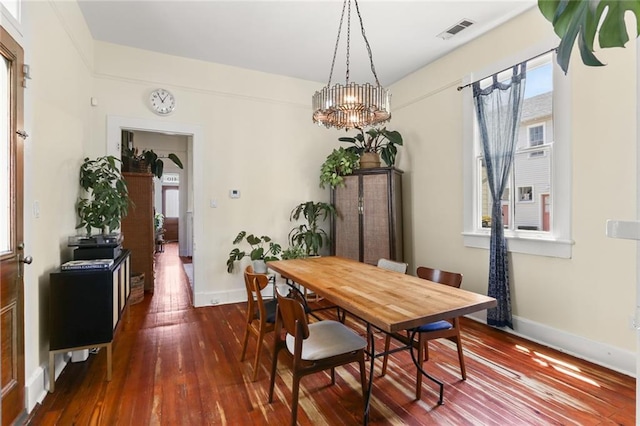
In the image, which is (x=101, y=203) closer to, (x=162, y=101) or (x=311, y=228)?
(x=162, y=101)

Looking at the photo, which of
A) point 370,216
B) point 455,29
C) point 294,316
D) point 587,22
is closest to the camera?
point 587,22

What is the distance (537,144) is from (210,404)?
357 centimetres

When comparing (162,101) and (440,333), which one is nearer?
(440,333)

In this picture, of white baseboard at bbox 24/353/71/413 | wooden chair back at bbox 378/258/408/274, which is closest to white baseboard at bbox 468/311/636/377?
wooden chair back at bbox 378/258/408/274

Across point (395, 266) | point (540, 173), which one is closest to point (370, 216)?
point (395, 266)

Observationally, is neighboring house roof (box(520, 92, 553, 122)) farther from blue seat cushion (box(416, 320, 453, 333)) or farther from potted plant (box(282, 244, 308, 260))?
potted plant (box(282, 244, 308, 260))

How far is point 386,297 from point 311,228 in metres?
2.95

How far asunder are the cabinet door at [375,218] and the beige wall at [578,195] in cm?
65

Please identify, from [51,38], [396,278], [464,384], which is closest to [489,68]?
[396,278]

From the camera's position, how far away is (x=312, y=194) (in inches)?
191

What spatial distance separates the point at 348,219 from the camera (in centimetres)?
447

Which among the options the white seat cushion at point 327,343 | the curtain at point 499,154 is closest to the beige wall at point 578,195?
the curtain at point 499,154

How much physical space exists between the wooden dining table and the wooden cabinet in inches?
57.4

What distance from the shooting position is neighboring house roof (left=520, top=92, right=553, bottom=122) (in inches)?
116
